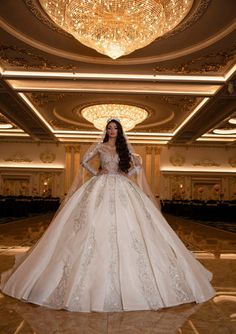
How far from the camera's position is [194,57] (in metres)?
7.96

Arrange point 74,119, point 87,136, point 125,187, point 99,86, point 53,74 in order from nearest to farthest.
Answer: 1. point 125,187
2. point 53,74
3. point 99,86
4. point 74,119
5. point 87,136

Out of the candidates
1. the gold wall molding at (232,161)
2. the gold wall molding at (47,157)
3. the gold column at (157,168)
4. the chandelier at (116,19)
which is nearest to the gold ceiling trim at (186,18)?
the chandelier at (116,19)

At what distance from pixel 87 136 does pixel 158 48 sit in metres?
10.6

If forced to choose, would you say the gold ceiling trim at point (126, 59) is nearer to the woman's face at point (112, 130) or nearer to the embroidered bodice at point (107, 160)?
the woman's face at point (112, 130)

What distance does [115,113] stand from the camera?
11.9 meters

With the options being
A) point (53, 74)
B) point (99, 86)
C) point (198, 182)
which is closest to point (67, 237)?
point (53, 74)

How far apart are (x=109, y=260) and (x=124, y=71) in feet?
23.1

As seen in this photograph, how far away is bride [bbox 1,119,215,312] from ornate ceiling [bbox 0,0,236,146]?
4.19m

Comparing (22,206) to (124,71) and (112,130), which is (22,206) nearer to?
(124,71)

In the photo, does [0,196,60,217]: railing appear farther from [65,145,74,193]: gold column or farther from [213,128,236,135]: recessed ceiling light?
[213,128,236,135]: recessed ceiling light

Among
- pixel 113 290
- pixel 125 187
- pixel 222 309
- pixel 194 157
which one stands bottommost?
pixel 222 309

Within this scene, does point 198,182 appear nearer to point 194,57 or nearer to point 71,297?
point 194,57

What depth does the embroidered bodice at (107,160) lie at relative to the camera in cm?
310

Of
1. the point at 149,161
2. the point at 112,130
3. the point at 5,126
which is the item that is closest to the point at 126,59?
the point at 112,130
